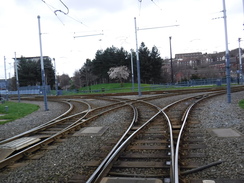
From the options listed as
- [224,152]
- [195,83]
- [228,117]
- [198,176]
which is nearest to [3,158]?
[198,176]

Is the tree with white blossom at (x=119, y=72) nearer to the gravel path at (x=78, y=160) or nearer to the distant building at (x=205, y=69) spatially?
the distant building at (x=205, y=69)

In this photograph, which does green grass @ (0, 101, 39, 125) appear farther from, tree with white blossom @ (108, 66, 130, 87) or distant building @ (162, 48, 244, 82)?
tree with white blossom @ (108, 66, 130, 87)

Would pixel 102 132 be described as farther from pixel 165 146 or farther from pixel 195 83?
pixel 195 83

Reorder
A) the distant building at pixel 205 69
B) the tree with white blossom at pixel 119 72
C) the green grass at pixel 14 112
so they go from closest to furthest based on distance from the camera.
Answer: the green grass at pixel 14 112 → the distant building at pixel 205 69 → the tree with white blossom at pixel 119 72

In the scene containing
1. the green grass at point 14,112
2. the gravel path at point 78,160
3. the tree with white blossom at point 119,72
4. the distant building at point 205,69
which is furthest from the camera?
the tree with white blossom at point 119,72

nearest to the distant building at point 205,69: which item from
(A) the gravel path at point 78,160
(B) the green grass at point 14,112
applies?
(B) the green grass at point 14,112

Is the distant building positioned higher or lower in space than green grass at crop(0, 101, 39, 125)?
→ higher

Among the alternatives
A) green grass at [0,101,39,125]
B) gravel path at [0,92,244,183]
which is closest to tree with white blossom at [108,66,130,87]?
green grass at [0,101,39,125]

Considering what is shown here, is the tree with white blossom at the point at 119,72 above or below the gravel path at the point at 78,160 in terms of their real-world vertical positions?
above

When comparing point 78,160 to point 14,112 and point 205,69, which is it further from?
point 205,69

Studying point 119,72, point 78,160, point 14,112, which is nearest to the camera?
point 78,160

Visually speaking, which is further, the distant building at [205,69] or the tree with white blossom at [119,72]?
the tree with white blossom at [119,72]

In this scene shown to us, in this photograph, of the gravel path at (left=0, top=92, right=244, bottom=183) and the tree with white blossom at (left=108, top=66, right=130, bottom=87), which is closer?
the gravel path at (left=0, top=92, right=244, bottom=183)

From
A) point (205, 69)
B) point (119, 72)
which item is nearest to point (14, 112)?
point (119, 72)
